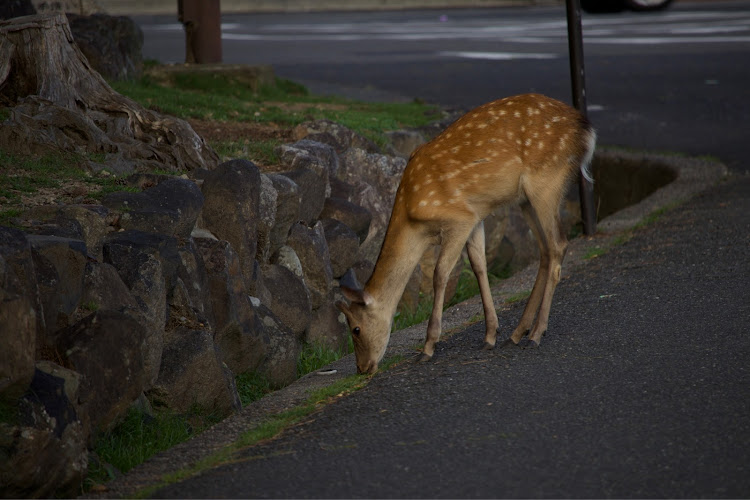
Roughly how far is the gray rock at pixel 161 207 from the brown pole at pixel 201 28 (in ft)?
25.0

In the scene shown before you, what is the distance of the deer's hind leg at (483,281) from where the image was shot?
602 cm

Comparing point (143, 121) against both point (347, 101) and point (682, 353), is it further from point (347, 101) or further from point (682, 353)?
point (347, 101)

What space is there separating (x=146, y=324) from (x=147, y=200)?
108 cm

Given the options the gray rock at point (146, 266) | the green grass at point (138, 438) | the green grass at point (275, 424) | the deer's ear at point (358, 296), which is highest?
the gray rock at point (146, 266)

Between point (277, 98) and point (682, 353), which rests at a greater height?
point (277, 98)

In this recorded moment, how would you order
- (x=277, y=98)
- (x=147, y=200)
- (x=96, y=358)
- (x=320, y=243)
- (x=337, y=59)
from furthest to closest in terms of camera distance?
(x=337, y=59), (x=277, y=98), (x=320, y=243), (x=147, y=200), (x=96, y=358)

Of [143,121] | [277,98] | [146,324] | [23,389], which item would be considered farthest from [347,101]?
[23,389]

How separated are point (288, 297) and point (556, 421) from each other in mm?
3015

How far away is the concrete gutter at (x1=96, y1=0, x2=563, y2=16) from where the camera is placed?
1608 inches

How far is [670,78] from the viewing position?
18422 millimetres

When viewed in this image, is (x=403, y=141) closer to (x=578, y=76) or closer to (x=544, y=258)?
(x=578, y=76)

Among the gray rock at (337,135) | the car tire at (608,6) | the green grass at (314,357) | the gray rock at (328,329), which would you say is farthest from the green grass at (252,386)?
the car tire at (608,6)

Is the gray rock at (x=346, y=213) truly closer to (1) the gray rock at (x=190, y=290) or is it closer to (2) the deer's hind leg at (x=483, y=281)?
(2) the deer's hind leg at (x=483, y=281)

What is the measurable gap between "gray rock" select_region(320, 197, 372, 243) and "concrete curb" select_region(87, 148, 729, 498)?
1.11 meters
